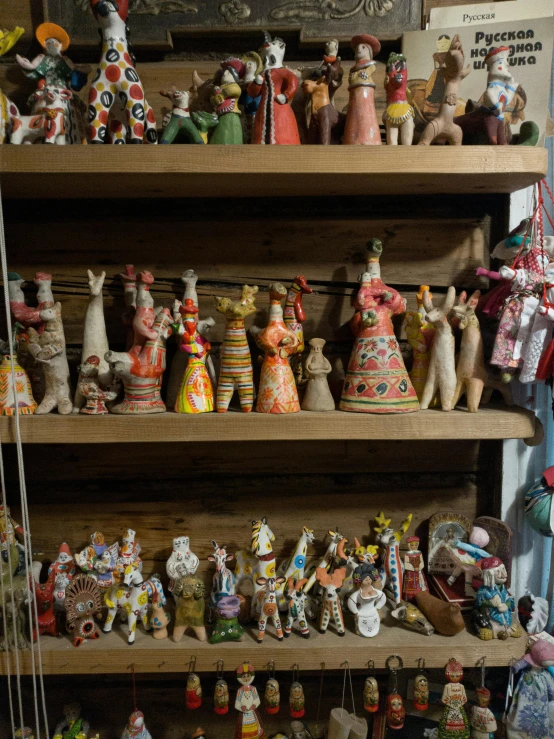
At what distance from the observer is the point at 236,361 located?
1.01 meters

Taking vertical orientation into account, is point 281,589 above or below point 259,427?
below

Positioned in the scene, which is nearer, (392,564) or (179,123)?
(179,123)

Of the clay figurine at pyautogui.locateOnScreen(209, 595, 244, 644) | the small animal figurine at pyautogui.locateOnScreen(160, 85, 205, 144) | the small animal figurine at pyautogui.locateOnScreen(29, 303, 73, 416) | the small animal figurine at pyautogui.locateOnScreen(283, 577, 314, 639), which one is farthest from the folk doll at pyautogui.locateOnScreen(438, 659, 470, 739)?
the small animal figurine at pyautogui.locateOnScreen(160, 85, 205, 144)

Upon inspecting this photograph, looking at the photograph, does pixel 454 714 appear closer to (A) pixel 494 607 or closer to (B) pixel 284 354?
(A) pixel 494 607

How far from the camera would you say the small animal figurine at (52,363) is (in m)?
1.00

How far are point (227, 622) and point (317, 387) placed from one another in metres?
0.47

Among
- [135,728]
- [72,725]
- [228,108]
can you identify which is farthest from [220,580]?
[228,108]

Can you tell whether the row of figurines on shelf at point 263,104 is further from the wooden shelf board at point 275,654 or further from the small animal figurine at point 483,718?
the small animal figurine at point 483,718

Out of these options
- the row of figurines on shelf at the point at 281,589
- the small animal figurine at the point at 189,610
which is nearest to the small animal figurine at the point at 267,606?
the row of figurines on shelf at the point at 281,589

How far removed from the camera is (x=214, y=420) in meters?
0.94

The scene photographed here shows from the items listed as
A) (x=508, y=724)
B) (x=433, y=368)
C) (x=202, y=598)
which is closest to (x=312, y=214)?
(x=433, y=368)

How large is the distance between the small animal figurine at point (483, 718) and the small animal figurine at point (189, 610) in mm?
530

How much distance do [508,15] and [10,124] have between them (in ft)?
3.15

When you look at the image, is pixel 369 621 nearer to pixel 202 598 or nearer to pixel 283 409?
pixel 202 598
